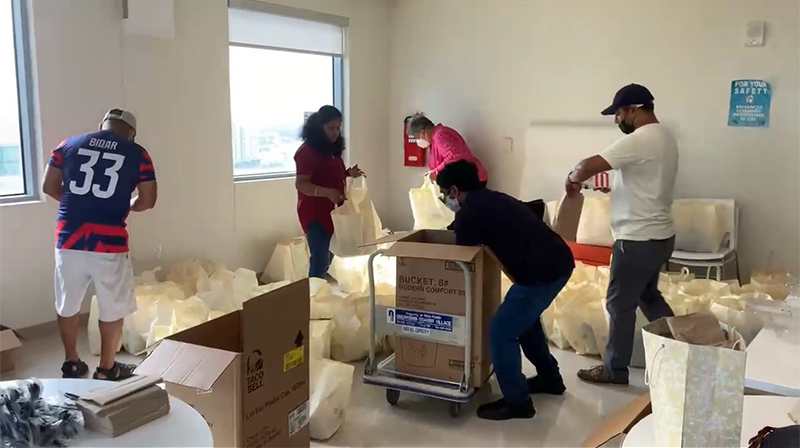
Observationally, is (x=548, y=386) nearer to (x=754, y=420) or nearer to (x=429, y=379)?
(x=429, y=379)

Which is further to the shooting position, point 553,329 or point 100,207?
point 553,329

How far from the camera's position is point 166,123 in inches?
193

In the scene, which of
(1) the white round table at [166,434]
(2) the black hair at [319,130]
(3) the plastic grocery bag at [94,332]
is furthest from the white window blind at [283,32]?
(1) the white round table at [166,434]

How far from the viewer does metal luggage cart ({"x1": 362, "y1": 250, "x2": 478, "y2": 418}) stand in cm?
306

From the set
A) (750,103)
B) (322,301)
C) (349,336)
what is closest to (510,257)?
(349,336)

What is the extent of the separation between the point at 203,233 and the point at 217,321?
10.4 ft

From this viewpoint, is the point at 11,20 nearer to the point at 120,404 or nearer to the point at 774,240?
the point at 120,404

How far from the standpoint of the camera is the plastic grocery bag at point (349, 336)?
153 inches

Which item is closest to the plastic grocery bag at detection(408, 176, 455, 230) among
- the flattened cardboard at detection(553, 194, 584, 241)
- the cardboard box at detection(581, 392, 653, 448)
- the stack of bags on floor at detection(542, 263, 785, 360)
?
the stack of bags on floor at detection(542, 263, 785, 360)

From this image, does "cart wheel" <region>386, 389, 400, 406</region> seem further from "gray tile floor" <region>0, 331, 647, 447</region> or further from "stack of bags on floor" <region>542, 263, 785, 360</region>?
"stack of bags on floor" <region>542, 263, 785, 360</region>

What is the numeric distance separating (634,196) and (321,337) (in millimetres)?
1806

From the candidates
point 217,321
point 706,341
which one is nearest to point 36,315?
point 217,321

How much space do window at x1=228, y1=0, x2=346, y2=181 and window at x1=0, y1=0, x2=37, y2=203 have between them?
1.59 metres

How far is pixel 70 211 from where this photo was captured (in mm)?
3316
